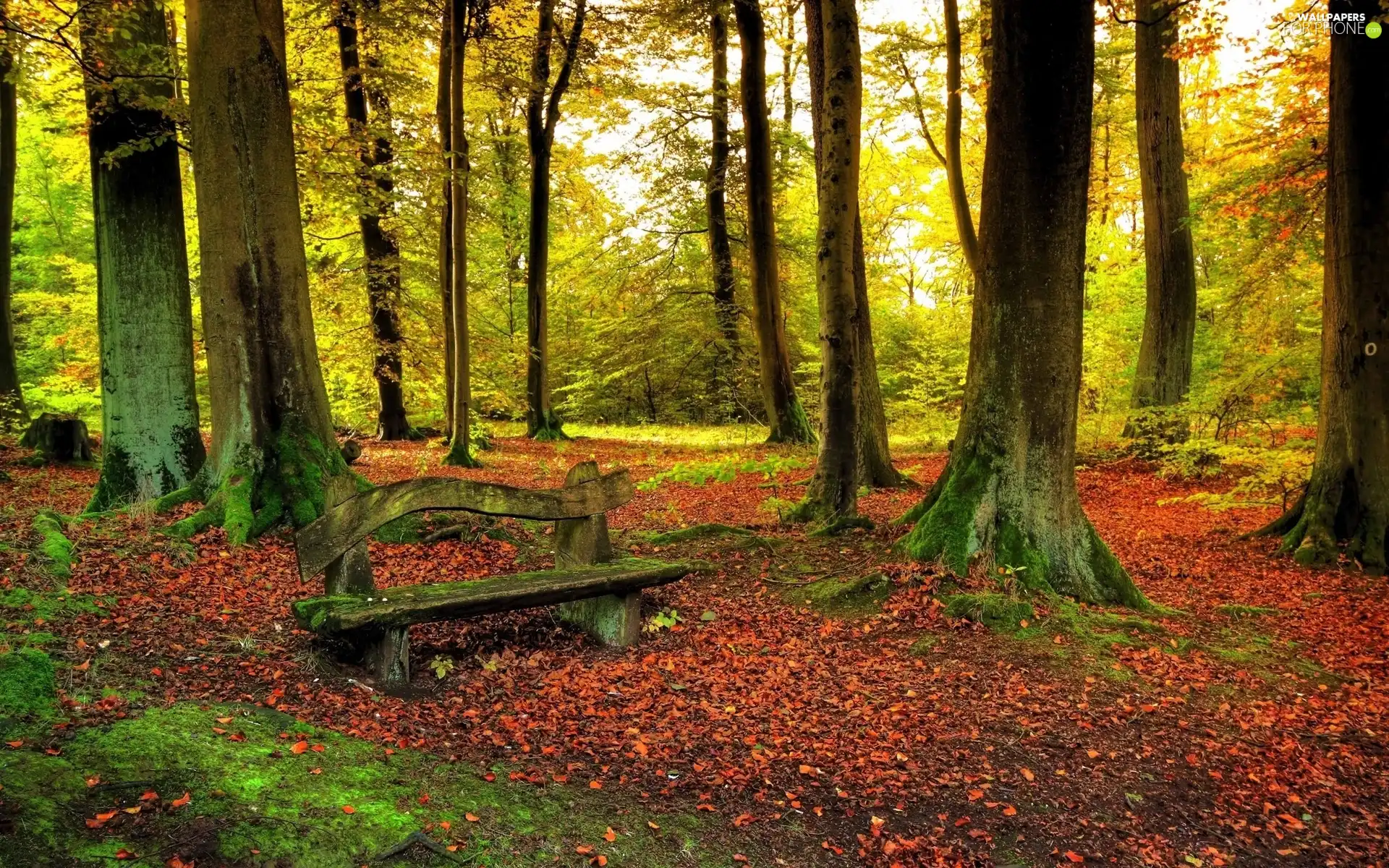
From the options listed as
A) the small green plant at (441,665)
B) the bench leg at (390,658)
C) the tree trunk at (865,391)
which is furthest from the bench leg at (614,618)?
the tree trunk at (865,391)

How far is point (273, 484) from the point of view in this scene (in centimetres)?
688

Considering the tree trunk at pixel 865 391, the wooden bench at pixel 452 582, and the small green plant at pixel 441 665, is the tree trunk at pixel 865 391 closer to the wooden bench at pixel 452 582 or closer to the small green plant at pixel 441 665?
the wooden bench at pixel 452 582

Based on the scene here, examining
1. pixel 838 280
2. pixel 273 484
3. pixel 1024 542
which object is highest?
pixel 838 280

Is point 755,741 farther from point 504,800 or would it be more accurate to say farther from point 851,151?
point 851,151

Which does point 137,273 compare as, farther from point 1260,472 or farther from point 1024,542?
point 1260,472

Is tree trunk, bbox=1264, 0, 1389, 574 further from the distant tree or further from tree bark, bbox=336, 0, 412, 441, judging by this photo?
tree bark, bbox=336, 0, 412, 441

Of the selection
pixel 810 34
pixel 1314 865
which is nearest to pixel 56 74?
pixel 810 34

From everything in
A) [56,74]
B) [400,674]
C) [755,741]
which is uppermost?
[56,74]

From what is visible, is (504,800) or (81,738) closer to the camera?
(81,738)

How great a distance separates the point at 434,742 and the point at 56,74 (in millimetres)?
9565

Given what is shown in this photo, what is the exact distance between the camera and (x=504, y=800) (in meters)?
3.30

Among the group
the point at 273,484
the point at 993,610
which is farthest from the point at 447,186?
the point at 993,610

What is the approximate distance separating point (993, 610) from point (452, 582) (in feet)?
11.9

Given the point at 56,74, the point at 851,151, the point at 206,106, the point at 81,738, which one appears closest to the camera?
the point at 81,738
